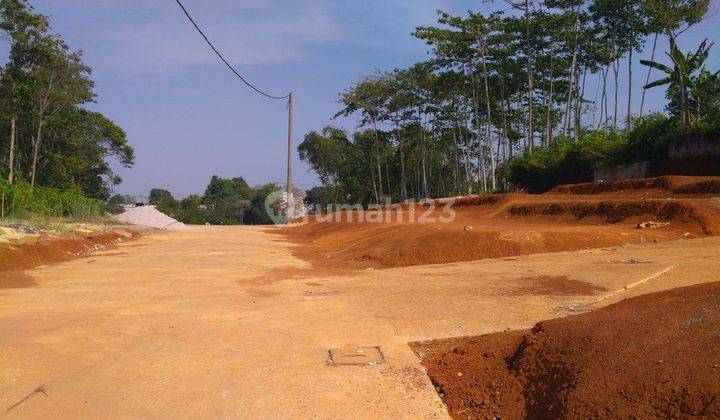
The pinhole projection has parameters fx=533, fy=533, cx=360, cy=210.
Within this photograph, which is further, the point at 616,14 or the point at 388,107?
the point at 388,107

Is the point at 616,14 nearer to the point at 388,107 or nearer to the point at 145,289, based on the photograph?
the point at 388,107

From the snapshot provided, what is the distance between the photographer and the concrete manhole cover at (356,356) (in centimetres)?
452

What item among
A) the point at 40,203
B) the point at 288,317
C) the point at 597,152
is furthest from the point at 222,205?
the point at 288,317

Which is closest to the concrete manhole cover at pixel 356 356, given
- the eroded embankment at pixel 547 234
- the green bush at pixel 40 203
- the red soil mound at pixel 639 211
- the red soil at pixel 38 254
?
the red soil at pixel 38 254

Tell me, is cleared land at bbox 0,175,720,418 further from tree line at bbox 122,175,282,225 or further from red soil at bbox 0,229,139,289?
tree line at bbox 122,175,282,225

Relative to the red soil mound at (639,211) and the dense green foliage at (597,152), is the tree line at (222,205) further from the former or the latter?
the red soil mound at (639,211)

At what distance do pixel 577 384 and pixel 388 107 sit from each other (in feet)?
121

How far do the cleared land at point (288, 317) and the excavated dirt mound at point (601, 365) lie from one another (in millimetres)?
173

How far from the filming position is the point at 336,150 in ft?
166

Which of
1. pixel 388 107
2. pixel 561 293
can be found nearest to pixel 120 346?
pixel 561 293

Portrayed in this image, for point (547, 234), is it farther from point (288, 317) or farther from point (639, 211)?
point (288, 317)

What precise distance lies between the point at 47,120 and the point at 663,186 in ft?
103

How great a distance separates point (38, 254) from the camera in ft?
36.1

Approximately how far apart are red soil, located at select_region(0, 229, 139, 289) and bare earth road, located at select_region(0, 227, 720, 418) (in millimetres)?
344
